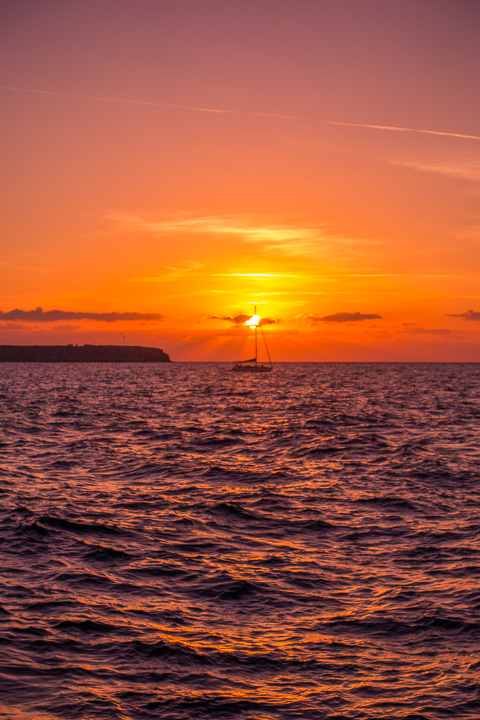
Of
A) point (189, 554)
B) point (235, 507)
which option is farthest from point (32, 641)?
point (235, 507)

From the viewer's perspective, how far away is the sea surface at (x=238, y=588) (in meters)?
8.45

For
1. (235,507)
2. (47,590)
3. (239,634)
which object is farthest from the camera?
(235,507)

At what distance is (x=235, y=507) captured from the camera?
62.5 ft

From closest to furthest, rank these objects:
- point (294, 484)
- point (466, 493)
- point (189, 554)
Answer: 1. point (189, 554)
2. point (466, 493)
3. point (294, 484)

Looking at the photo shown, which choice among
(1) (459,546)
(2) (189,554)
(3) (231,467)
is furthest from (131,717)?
(3) (231,467)

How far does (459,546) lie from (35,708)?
420 inches

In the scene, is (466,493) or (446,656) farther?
(466,493)

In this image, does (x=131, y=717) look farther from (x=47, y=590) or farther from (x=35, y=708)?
(x=47, y=590)

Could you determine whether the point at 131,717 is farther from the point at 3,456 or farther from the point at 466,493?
the point at 3,456

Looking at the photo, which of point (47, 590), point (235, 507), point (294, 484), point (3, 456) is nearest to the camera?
point (47, 590)

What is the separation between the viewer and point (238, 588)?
12281 millimetres

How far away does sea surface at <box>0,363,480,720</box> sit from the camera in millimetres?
8445

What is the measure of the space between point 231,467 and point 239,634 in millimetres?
16105

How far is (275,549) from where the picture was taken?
15.1 meters
